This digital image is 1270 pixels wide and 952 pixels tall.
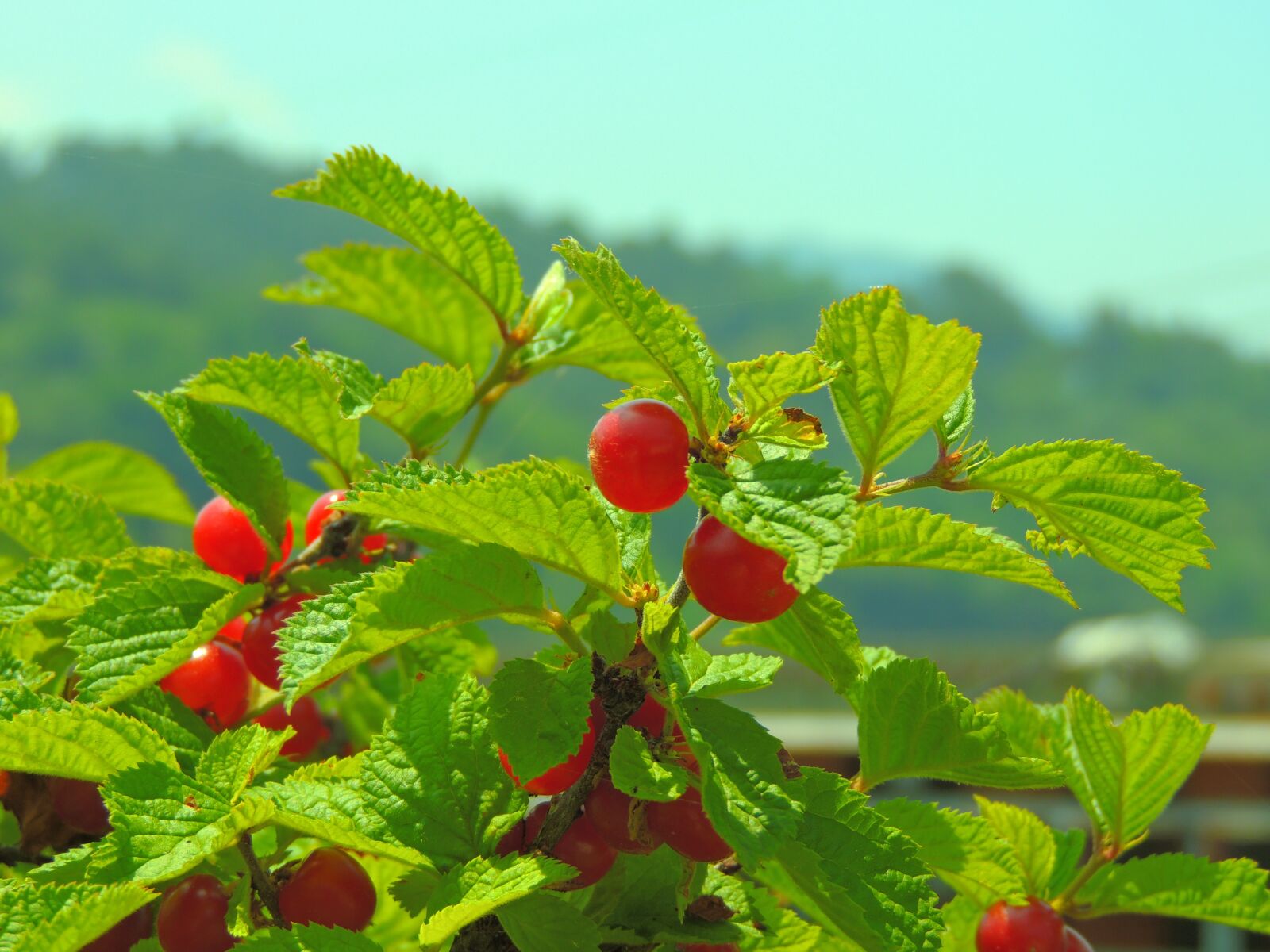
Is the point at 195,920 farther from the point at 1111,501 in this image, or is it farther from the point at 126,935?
the point at 1111,501

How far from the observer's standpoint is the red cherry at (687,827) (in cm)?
46

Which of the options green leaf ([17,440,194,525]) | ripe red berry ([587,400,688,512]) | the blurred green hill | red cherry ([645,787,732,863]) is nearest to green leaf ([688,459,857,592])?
ripe red berry ([587,400,688,512])

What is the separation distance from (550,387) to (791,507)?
35568 mm

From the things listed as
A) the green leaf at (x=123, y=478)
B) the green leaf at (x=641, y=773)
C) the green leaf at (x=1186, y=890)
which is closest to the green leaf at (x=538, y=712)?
the green leaf at (x=641, y=773)

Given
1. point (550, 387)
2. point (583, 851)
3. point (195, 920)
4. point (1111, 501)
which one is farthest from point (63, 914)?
point (550, 387)

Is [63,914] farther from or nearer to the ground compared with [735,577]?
nearer to the ground

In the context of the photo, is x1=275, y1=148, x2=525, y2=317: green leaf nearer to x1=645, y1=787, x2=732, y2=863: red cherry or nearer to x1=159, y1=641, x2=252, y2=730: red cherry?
x1=159, y1=641, x2=252, y2=730: red cherry

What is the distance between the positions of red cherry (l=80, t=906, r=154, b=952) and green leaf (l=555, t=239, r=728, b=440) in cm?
36

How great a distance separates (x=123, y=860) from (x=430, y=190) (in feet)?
1.23

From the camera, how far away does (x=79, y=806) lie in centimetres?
61

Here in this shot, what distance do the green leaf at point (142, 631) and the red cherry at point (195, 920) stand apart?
9cm

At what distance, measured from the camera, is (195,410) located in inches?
25.7

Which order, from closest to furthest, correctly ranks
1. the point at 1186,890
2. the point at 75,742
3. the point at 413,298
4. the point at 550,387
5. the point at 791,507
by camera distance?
the point at 791,507 < the point at 75,742 < the point at 1186,890 < the point at 413,298 < the point at 550,387

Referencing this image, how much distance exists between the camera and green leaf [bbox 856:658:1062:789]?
546 millimetres
